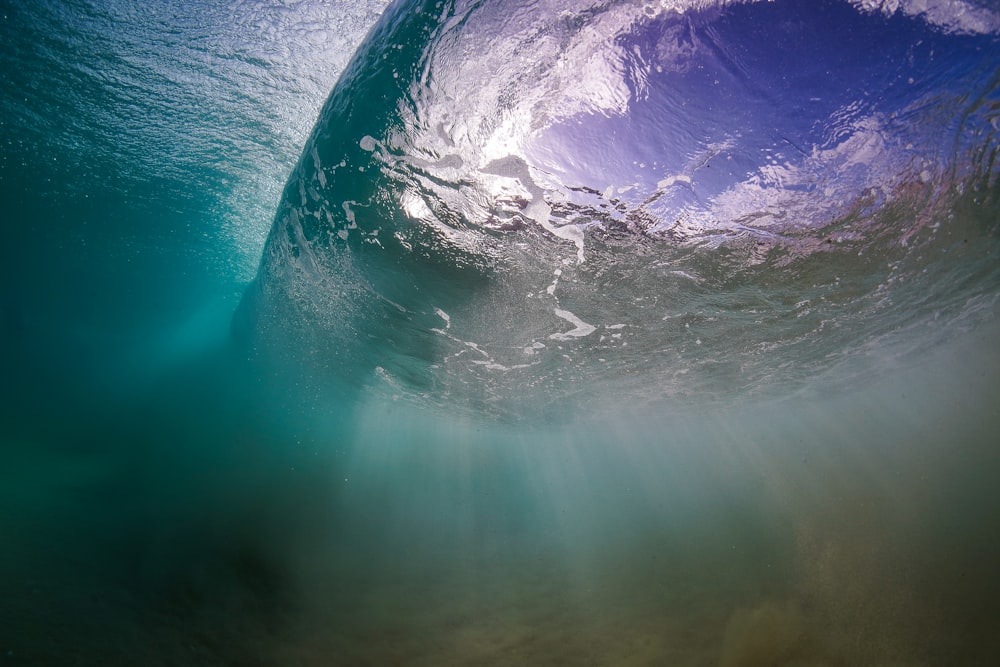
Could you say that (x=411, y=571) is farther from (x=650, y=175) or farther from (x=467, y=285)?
(x=650, y=175)

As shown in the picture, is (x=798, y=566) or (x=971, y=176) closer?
(x=971, y=176)

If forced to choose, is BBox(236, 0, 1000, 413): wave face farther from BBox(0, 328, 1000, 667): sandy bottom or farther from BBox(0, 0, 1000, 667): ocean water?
BBox(0, 328, 1000, 667): sandy bottom

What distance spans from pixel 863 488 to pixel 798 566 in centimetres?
2226

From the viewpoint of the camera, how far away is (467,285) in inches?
481

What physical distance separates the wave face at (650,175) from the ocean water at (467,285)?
7cm

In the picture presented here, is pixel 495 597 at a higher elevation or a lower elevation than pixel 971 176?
lower

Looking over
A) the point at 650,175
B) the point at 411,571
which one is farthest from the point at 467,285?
the point at 411,571

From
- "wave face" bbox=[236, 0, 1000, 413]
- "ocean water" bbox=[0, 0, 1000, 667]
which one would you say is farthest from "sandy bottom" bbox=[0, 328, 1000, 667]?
"wave face" bbox=[236, 0, 1000, 413]

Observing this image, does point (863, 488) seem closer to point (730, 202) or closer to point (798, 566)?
point (798, 566)

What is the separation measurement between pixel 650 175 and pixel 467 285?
21.5ft

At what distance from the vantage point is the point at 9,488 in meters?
17.2

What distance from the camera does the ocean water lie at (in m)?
5.93

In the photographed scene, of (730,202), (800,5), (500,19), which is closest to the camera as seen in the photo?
(800,5)

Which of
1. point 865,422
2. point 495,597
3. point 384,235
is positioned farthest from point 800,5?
point 865,422
